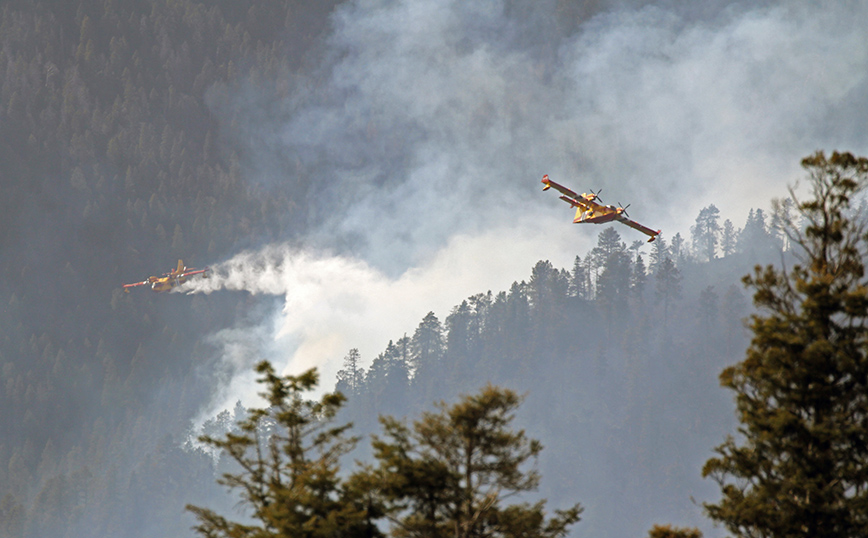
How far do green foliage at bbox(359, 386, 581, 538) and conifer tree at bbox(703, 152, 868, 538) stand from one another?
256 inches

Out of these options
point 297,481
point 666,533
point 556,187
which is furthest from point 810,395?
point 556,187

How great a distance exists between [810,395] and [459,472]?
38.6 ft

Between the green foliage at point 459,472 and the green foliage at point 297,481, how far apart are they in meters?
1.24

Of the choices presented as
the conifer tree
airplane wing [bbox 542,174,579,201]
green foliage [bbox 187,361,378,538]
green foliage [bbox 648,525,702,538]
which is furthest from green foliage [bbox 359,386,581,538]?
airplane wing [bbox 542,174,579,201]

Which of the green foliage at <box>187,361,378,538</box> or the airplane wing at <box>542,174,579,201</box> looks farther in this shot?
the airplane wing at <box>542,174,579,201</box>

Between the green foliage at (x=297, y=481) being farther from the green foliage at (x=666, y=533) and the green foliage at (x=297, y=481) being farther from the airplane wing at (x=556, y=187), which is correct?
the airplane wing at (x=556, y=187)

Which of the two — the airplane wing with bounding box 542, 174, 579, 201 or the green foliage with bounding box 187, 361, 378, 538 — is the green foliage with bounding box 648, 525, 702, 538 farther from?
the airplane wing with bounding box 542, 174, 579, 201

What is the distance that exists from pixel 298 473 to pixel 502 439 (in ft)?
26.0

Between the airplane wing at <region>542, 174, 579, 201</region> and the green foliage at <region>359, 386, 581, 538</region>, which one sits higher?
the airplane wing at <region>542, 174, 579, 201</region>

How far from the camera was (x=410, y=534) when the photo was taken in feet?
115

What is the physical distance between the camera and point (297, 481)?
3650 cm

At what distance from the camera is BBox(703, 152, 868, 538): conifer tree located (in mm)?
33688

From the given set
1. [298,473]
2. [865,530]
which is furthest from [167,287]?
[865,530]

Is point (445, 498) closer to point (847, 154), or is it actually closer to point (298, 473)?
point (298, 473)
